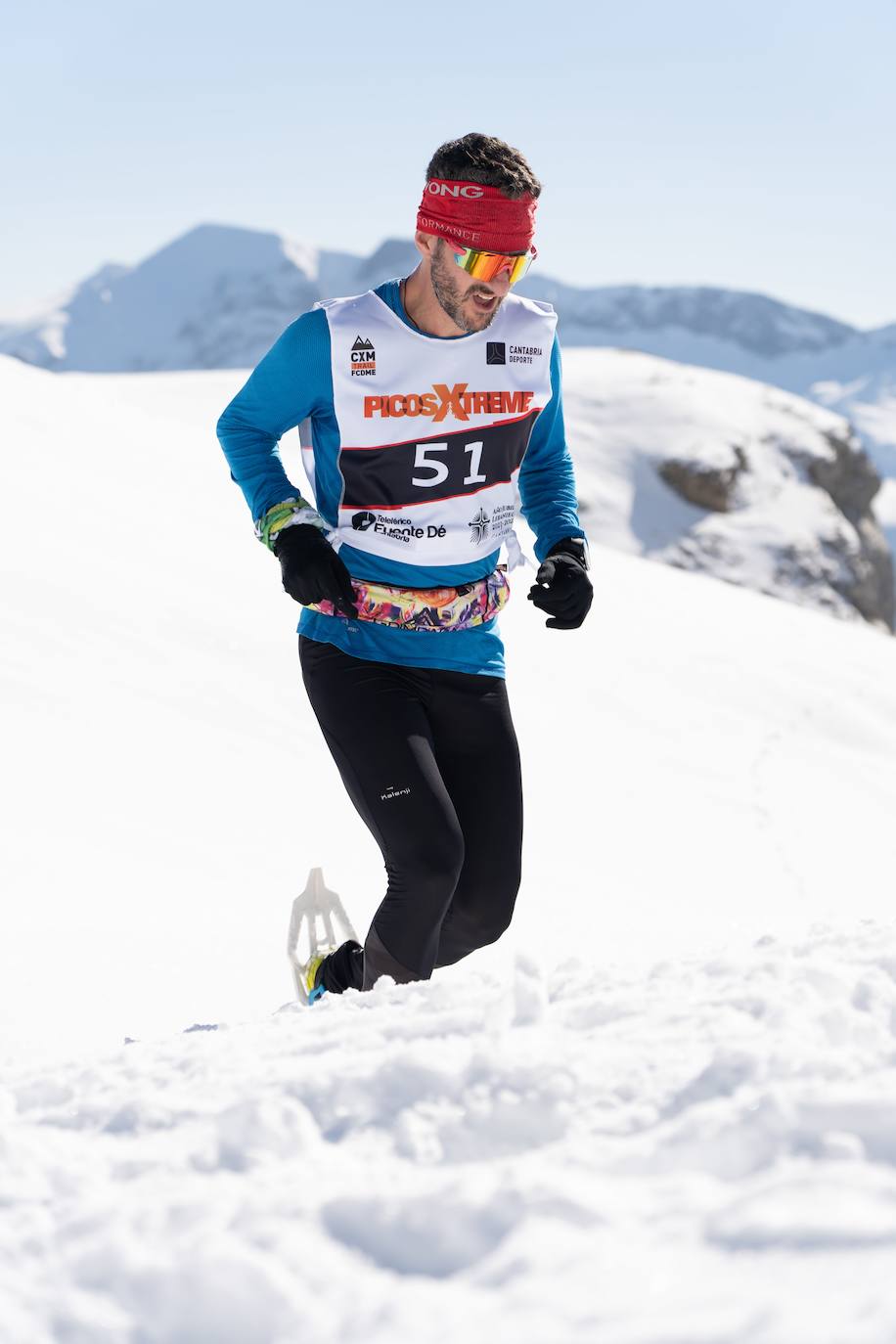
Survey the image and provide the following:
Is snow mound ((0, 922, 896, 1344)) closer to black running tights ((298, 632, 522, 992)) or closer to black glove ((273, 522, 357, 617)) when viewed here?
black running tights ((298, 632, 522, 992))

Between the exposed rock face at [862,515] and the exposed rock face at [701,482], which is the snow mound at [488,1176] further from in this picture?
the exposed rock face at [862,515]

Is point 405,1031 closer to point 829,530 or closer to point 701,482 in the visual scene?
point 701,482

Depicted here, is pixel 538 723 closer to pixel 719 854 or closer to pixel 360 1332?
pixel 719 854

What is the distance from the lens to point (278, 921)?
436cm

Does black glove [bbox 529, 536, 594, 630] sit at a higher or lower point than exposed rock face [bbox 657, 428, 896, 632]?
higher

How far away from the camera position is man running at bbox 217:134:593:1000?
2.99 metres

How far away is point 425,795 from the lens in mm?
2936

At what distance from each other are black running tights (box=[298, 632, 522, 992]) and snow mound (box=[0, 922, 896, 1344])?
75cm

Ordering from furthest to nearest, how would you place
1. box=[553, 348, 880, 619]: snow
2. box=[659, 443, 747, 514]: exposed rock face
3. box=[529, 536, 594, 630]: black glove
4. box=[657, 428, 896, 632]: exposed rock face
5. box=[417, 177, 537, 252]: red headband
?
box=[659, 443, 747, 514]: exposed rock face → box=[657, 428, 896, 632]: exposed rock face → box=[553, 348, 880, 619]: snow → box=[529, 536, 594, 630]: black glove → box=[417, 177, 537, 252]: red headband

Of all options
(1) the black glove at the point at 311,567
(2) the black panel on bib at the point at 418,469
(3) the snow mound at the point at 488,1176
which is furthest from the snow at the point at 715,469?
(3) the snow mound at the point at 488,1176

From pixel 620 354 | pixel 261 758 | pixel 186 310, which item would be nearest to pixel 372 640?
pixel 261 758

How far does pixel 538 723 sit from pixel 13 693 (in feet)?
10.9

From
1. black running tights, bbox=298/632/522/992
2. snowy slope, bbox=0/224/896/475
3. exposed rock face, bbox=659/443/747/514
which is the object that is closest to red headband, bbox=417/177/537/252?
black running tights, bbox=298/632/522/992

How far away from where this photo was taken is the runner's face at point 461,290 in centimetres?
311
